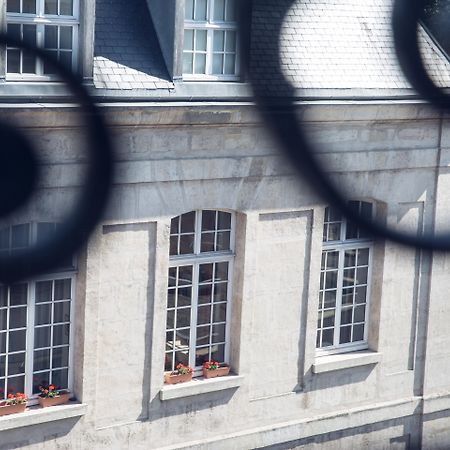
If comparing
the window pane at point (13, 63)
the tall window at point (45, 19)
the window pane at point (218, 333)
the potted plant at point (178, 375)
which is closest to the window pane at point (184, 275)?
the window pane at point (218, 333)

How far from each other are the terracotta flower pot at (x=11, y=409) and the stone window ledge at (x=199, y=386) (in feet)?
3.46

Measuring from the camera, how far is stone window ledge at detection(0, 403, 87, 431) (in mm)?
8031

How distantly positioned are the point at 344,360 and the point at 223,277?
136 cm

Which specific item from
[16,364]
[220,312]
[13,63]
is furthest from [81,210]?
[220,312]

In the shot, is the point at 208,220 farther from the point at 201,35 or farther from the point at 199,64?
the point at 201,35

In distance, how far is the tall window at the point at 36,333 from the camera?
7.95m

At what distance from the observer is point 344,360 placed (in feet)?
32.0

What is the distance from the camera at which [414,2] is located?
353 centimetres

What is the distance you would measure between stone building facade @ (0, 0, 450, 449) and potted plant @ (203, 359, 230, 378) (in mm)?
80

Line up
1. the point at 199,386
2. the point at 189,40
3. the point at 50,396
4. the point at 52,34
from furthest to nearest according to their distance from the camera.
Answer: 1. the point at 199,386
2. the point at 50,396
3. the point at 189,40
4. the point at 52,34

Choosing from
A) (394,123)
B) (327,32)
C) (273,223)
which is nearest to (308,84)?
(327,32)

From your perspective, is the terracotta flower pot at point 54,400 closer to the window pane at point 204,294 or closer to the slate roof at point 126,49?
the window pane at point 204,294

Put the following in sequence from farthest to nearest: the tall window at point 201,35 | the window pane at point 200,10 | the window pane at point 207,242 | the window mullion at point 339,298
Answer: the window mullion at point 339,298 → the window pane at point 207,242 → the window pane at point 200,10 → the tall window at point 201,35

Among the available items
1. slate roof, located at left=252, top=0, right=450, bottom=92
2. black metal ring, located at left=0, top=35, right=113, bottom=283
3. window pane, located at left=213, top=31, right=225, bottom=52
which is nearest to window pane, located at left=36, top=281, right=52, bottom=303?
window pane, located at left=213, top=31, right=225, bottom=52
